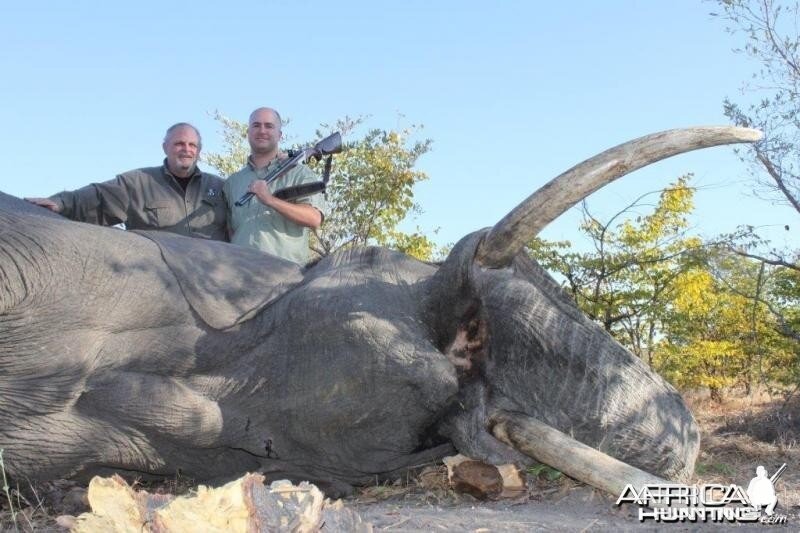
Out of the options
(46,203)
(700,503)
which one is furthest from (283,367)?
(46,203)

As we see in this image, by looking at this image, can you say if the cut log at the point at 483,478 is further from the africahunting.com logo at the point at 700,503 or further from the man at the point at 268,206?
the man at the point at 268,206

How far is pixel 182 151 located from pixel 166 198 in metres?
0.39

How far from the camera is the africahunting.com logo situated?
11.7 ft

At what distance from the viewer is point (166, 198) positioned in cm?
620

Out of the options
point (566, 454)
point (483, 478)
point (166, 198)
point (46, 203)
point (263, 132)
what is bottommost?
point (483, 478)

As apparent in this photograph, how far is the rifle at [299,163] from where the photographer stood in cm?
586

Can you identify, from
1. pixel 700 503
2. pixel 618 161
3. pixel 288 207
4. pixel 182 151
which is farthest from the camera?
pixel 182 151

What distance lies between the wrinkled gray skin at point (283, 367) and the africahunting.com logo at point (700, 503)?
305 millimetres

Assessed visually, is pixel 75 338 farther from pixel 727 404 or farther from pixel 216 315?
pixel 727 404

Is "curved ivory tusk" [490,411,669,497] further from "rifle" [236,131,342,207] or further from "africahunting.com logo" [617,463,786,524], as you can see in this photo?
"rifle" [236,131,342,207]

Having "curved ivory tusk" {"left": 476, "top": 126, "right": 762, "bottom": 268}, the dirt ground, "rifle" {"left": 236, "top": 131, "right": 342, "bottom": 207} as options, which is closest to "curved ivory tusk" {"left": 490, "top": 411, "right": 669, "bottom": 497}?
the dirt ground

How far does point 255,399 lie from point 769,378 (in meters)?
11.8

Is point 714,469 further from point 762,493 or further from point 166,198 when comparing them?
point 166,198

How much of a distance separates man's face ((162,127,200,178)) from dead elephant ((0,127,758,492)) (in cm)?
197
